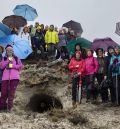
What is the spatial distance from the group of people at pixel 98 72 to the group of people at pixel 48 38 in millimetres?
4798

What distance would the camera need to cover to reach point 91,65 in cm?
1397

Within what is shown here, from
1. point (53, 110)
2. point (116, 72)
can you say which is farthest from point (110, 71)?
point (53, 110)

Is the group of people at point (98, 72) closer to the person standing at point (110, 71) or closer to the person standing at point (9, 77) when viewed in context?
the person standing at point (110, 71)

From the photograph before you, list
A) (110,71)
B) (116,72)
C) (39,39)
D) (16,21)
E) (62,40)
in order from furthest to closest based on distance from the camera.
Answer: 1. (16,21)
2. (39,39)
3. (62,40)
4. (110,71)
5. (116,72)

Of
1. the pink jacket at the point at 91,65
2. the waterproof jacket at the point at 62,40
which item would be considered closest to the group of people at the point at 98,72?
the pink jacket at the point at 91,65

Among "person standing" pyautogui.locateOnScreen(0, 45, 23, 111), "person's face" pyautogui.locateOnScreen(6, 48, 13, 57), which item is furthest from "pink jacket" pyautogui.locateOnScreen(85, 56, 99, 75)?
"person's face" pyautogui.locateOnScreen(6, 48, 13, 57)

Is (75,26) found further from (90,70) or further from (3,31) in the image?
(90,70)

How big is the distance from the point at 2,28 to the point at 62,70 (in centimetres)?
324

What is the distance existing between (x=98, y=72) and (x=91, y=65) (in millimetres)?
399

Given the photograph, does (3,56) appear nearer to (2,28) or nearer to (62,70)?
(2,28)

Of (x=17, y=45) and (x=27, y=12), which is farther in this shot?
(x=27, y=12)

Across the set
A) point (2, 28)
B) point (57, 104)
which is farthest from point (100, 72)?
point (2, 28)

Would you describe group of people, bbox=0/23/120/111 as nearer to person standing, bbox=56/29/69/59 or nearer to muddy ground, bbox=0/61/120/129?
muddy ground, bbox=0/61/120/129

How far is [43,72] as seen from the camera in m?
17.6
